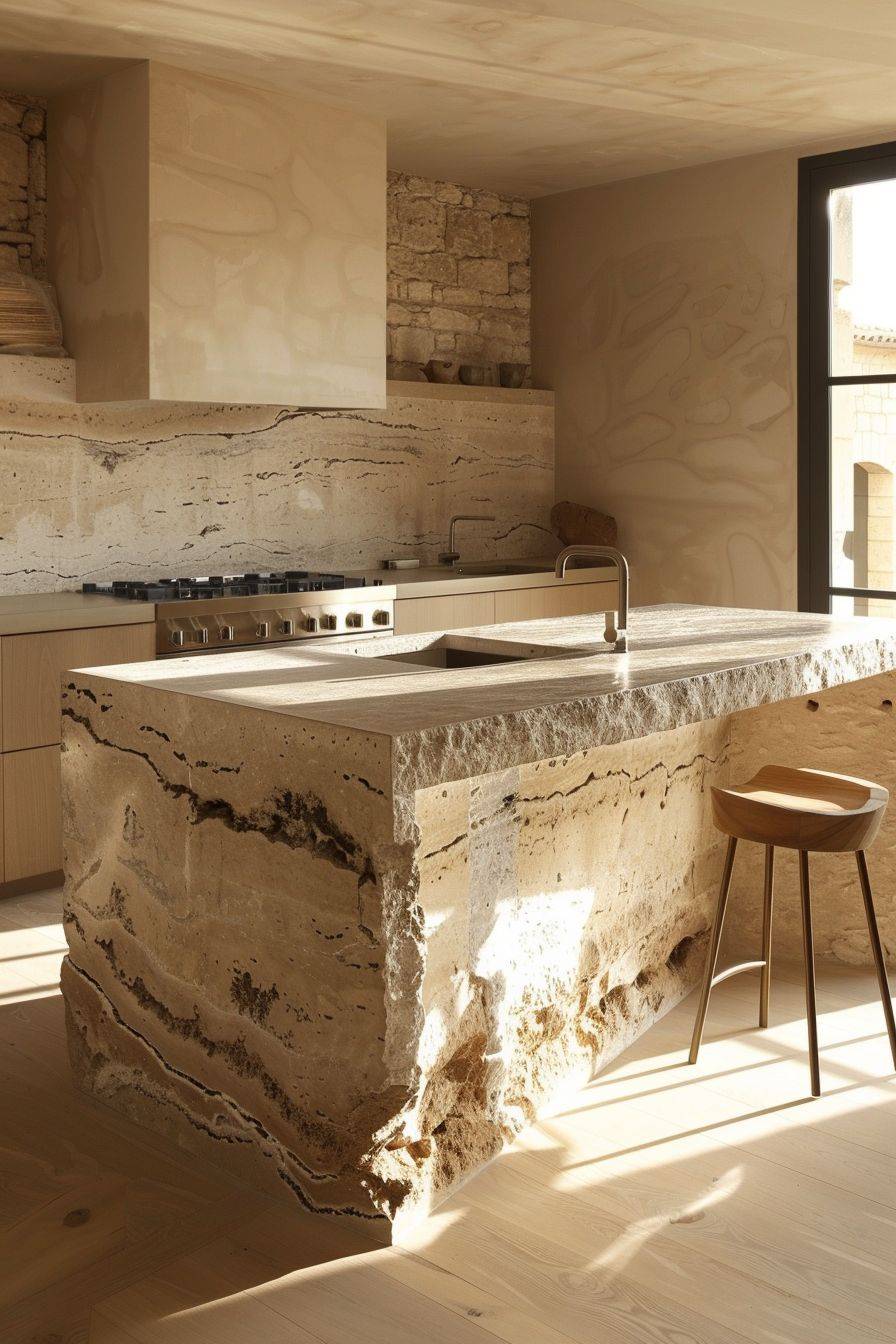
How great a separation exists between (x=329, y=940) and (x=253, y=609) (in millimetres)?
2631

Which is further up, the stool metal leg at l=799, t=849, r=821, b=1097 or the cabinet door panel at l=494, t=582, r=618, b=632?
the cabinet door panel at l=494, t=582, r=618, b=632

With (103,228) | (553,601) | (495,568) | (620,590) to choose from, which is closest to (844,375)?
(553,601)

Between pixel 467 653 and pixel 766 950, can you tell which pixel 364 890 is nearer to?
pixel 467 653

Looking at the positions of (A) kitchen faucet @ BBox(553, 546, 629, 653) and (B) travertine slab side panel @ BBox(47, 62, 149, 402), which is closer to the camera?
(A) kitchen faucet @ BBox(553, 546, 629, 653)

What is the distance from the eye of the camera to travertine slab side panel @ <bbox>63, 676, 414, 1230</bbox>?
2270mm

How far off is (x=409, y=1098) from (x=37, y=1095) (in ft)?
3.50

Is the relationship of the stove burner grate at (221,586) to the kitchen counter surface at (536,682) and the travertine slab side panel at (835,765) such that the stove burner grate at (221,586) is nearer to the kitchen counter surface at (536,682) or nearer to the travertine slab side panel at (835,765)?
the kitchen counter surface at (536,682)

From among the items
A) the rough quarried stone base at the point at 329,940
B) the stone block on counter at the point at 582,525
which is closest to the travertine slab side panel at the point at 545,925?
the rough quarried stone base at the point at 329,940

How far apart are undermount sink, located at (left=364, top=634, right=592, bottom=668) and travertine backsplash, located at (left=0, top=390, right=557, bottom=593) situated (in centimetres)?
218

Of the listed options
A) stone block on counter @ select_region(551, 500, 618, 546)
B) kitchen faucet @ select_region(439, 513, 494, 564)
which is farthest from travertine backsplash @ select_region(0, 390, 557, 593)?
stone block on counter @ select_region(551, 500, 618, 546)

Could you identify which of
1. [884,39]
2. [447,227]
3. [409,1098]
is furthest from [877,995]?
[447,227]

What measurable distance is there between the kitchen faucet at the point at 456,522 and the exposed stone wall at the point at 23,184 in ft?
7.57

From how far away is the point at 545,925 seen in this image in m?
2.80

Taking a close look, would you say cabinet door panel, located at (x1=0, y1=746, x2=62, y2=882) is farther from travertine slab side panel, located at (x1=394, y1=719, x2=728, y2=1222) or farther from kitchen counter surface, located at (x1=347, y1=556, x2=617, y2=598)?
travertine slab side panel, located at (x1=394, y1=719, x2=728, y2=1222)
